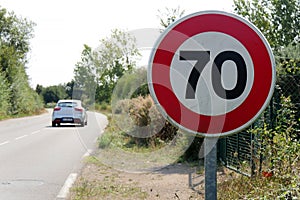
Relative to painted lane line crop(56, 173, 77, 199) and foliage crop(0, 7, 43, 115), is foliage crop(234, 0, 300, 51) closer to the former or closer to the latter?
painted lane line crop(56, 173, 77, 199)

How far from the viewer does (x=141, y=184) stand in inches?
303

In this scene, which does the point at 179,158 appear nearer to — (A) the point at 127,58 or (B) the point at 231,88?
(B) the point at 231,88

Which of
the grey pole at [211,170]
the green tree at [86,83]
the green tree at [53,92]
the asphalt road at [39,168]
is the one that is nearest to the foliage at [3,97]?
the green tree at [86,83]

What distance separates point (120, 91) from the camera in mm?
16938

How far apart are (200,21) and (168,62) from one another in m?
0.26

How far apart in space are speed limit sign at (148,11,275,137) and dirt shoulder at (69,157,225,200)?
4.03 meters

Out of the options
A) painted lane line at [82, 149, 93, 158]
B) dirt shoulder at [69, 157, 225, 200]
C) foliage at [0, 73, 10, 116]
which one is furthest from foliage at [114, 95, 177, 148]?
foliage at [0, 73, 10, 116]

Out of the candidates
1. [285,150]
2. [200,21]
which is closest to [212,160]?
[200,21]

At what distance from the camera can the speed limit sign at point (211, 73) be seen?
2.05m

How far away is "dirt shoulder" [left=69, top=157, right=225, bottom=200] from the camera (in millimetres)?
6715

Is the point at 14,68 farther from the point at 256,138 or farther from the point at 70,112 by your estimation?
the point at 256,138

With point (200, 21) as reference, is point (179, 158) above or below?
below

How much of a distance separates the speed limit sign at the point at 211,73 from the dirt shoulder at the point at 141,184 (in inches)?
159

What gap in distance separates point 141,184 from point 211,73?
5.92 metres
